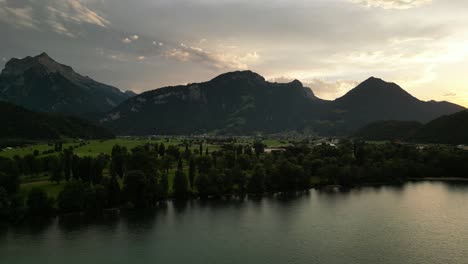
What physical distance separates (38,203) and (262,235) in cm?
5099

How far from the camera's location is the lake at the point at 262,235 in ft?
192

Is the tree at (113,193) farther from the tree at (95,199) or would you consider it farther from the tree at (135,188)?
the tree at (135,188)

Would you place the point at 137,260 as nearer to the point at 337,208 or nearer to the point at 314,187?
the point at 337,208

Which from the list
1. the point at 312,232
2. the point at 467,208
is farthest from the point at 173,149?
the point at 467,208

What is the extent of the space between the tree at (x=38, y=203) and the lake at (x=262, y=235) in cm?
587

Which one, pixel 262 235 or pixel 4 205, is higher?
pixel 4 205

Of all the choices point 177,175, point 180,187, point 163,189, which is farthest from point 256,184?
point 163,189

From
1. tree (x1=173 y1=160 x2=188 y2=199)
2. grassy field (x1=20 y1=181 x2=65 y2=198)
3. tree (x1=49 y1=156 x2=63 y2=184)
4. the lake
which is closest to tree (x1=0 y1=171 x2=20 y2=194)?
grassy field (x1=20 y1=181 x2=65 y2=198)

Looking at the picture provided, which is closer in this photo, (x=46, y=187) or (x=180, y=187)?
(x=180, y=187)

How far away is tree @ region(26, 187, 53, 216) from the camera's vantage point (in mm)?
79438

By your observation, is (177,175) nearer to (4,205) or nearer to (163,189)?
(163,189)

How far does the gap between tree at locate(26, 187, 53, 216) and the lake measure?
5.87 meters

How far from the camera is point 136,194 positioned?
3516 inches

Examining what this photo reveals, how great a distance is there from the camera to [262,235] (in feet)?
228
